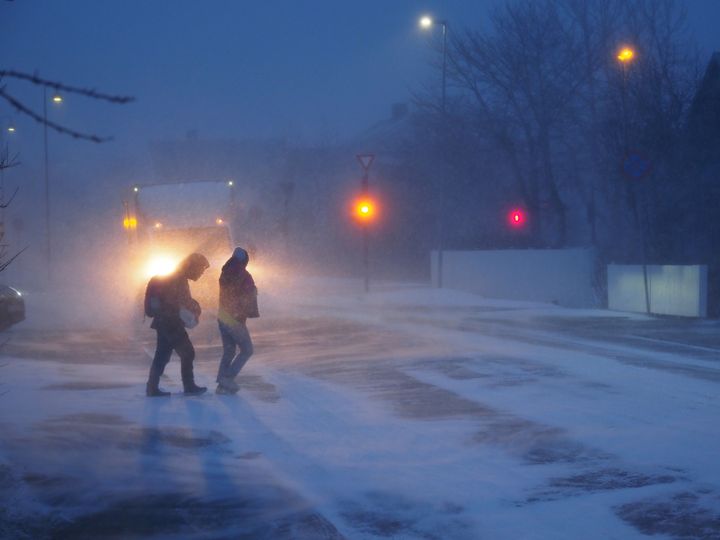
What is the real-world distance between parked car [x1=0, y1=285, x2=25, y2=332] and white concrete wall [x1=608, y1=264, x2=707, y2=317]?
14.3m

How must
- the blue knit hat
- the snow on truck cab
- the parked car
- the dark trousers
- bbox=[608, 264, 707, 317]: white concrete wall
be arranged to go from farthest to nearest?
the snow on truck cab, bbox=[608, 264, 707, 317]: white concrete wall, the parked car, the blue knit hat, the dark trousers

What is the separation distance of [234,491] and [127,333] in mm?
13000

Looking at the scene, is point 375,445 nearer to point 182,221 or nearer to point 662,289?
point 662,289

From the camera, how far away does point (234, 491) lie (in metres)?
7.00

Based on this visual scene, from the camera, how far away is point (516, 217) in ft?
101

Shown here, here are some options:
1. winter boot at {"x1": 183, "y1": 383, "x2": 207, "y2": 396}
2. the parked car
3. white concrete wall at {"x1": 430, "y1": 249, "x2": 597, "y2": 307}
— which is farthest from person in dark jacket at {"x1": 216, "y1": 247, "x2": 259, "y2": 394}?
white concrete wall at {"x1": 430, "y1": 249, "x2": 597, "y2": 307}

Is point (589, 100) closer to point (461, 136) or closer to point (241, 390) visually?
point (461, 136)

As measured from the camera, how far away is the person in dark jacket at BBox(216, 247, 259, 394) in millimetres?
11016

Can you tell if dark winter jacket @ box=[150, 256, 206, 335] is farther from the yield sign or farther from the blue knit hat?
the yield sign

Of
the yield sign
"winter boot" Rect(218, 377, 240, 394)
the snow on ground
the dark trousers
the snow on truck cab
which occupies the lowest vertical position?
the snow on ground

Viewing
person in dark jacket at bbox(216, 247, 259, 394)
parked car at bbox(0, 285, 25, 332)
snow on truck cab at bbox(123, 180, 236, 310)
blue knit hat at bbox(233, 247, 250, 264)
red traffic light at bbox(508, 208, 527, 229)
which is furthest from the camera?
red traffic light at bbox(508, 208, 527, 229)

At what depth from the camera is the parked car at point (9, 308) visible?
20288mm

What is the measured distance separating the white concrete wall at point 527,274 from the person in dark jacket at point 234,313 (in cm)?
1669

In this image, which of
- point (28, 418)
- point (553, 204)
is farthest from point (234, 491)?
point (553, 204)
